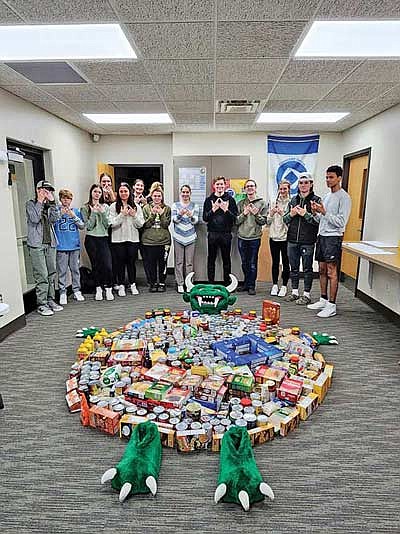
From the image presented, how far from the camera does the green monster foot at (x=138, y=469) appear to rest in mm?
1696

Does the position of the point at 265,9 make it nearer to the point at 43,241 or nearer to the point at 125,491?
the point at 125,491

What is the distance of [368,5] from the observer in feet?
6.92

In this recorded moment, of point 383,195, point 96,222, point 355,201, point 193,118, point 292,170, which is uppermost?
point 193,118

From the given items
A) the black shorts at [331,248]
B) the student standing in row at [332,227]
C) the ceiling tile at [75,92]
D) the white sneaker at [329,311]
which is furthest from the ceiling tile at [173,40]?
the white sneaker at [329,311]

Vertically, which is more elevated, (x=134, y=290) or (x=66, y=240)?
(x=66, y=240)

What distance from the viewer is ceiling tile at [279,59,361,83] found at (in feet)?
9.65

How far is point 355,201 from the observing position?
5.54m

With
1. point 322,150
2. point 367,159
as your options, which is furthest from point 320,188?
point 367,159

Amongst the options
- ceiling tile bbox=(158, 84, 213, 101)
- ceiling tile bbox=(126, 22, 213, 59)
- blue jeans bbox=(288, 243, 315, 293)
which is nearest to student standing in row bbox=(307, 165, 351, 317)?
blue jeans bbox=(288, 243, 315, 293)

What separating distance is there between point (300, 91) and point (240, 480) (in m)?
3.47

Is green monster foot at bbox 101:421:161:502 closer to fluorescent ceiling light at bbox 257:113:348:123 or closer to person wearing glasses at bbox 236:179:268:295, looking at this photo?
person wearing glasses at bbox 236:179:268:295

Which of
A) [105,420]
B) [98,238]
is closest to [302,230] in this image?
[98,238]

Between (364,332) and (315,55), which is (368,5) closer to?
(315,55)

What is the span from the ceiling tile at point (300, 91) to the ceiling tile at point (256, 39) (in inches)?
32.9
